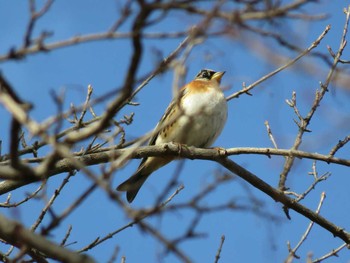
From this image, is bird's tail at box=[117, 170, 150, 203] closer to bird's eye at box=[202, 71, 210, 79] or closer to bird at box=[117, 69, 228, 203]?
bird at box=[117, 69, 228, 203]

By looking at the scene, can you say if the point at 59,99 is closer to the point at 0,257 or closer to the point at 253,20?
the point at 253,20

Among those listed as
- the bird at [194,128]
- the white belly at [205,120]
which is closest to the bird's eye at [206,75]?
the bird at [194,128]

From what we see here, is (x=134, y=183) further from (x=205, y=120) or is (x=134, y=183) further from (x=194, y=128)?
(x=205, y=120)

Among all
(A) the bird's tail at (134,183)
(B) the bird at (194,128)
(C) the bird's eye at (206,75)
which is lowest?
(A) the bird's tail at (134,183)

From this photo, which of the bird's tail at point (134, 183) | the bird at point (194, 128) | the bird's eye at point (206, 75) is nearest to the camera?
the bird at point (194, 128)

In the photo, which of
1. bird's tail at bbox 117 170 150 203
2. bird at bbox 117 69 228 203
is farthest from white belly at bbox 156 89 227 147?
bird's tail at bbox 117 170 150 203

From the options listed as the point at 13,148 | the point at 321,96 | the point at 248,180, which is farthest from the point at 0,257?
the point at 321,96

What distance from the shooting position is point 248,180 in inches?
253

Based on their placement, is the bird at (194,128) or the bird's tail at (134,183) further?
the bird's tail at (134,183)

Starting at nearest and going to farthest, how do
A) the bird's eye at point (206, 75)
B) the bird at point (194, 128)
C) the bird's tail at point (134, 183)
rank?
the bird at point (194, 128) → the bird's tail at point (134, 183) → the bird's eye at point (206, 75)

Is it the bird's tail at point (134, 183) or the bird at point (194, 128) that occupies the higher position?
the bird at point (194, 128)

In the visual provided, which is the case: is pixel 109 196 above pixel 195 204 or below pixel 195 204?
below

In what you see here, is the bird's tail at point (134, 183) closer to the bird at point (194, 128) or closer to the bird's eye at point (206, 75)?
the bird at point (194, 128)

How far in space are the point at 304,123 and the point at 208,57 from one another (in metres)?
3.13
